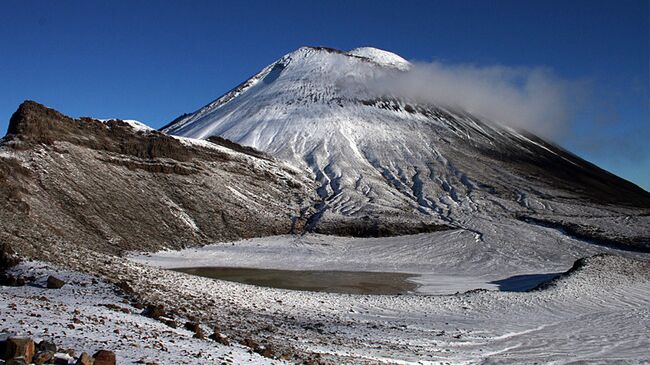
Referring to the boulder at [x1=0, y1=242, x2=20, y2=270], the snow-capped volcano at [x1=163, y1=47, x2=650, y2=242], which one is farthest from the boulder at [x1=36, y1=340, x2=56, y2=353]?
the snow-capped volcano at [x1=163, y1=47, x2=650, y2=242]

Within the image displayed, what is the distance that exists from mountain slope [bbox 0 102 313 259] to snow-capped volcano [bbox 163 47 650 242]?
7.13 meters

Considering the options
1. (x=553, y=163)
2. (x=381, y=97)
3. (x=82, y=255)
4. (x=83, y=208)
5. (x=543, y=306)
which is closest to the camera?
(x=82, y=255)

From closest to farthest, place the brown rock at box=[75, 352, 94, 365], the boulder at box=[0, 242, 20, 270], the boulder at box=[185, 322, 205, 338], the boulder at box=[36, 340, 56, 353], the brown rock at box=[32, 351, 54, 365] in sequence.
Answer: the brown rock at box=[75, 352, 94, 365] → the brown rock at box=[32, 351, 54, 365] → the boulder at box=[36, 340, 56, 353] → the boulder at box=[185, 322, 205, 338] → the boulder at box=[0, 242, 20, 270]

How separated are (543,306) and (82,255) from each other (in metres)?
19.2

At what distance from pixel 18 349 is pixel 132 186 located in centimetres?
4154

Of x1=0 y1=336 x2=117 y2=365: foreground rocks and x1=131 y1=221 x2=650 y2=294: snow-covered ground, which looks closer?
x1=0 y1=336 x2=117 y2=365: foreground rocks

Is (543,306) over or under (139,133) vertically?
under

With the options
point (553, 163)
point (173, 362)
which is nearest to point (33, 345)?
point (173, 362)

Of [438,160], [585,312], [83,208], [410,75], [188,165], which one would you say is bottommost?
[585,312]

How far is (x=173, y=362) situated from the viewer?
30.4 feet

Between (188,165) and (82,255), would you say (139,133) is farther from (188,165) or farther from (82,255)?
(82,255)

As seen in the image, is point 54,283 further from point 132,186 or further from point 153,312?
point 132,186

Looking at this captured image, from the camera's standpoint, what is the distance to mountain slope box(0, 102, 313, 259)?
128 feet

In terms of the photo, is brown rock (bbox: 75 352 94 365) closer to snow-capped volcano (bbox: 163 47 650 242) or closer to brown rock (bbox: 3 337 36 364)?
brown rock (bbox: 3 337 36 364)
